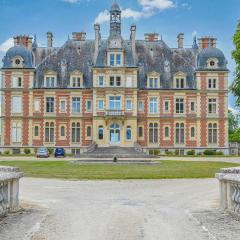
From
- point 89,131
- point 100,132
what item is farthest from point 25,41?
point 100,132

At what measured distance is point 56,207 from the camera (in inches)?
632

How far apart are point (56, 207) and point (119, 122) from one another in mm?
57768

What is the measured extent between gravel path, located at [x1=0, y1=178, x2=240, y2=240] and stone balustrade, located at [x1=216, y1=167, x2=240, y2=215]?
0.47 m

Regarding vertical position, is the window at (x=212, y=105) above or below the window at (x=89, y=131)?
above

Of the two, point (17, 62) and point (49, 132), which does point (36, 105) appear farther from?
point (17, 62)

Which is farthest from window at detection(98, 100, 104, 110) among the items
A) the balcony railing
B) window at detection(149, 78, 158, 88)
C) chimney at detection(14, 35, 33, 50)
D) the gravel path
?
the gravel path

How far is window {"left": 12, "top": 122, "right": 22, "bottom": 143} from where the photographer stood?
74.9 m

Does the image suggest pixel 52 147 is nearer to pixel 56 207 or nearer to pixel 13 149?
pixel 13 149

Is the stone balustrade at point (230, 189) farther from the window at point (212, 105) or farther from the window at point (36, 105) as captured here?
the window at point (36, 105)

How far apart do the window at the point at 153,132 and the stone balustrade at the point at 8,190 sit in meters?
60.2

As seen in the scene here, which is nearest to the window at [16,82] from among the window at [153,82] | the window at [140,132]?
the window at [140,132]

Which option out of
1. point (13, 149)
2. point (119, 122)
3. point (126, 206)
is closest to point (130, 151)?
point (119, 122)

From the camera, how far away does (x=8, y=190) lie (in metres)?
14.4

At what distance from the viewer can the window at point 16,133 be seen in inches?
2950
